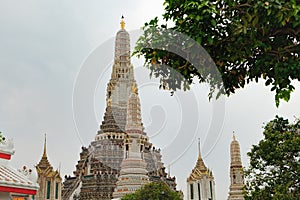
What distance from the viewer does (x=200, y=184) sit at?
45.6 meters

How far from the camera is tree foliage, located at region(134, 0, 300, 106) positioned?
5.62 m

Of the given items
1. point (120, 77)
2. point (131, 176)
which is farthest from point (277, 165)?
point (120, 77)

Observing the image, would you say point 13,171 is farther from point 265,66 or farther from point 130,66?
point 130,66

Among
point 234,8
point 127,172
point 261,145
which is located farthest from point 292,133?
point 127,172

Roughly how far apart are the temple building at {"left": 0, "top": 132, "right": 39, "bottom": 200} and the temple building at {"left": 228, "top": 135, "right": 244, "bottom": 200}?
1230 inches

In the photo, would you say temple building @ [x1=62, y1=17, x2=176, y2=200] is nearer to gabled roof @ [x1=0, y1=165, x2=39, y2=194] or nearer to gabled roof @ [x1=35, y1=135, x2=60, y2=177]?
gabled roof @ [x1=35, y1=135, x2=60, y2=177]

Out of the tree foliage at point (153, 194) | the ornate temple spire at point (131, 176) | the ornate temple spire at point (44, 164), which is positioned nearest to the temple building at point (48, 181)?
the ornate temple spire at point (44, 164)

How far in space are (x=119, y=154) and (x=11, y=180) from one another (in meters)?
37.7

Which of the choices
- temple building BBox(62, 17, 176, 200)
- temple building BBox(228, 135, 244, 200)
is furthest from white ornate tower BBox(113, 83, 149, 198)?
temple building BBox(228, 135, 244, 200)

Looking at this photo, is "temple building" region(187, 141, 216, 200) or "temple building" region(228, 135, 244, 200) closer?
"temple building" region(228, 135, 244, 200)

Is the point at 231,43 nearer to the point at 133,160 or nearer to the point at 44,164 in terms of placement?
the point at 133,160

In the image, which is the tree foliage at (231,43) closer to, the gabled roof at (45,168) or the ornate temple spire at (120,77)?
the gabled roof at (45,168)

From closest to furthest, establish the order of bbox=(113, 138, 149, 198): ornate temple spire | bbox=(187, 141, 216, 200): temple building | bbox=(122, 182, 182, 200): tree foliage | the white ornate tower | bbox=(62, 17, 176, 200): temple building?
1. bbox=(122, 182, 182, 200): tree foliage
2. bbox=(113, 138, 149, 198): ornate temple spire
3. the white ornate tower
4. bbox=(62, 17, 176, 200): temple building
5. bbox=(187, 141, 216, 200): temple building

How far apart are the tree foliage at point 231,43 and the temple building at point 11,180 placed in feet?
15.5
